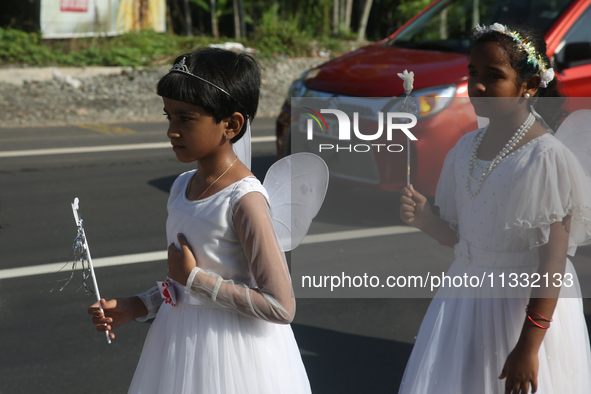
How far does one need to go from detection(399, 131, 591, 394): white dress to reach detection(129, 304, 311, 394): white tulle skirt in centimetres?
62

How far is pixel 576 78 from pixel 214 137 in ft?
15.0

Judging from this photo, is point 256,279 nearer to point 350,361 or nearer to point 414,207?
point 414,207

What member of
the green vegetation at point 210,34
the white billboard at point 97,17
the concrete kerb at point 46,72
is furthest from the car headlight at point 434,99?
the white billboard at point 97,17

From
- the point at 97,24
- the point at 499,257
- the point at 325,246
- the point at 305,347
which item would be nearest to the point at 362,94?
the point at 325,246

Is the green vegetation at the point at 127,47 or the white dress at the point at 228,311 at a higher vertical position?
the green vegetation at the point at 127,47

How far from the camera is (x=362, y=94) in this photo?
5.39 m

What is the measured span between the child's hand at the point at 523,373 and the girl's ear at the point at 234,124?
1.13 metres

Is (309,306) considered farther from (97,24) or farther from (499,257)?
(97,24)

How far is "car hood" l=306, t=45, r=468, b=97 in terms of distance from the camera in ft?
17.6

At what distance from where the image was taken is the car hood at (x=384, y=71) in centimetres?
537

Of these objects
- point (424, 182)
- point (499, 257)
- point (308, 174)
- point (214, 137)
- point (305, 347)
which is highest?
point (214, 137)

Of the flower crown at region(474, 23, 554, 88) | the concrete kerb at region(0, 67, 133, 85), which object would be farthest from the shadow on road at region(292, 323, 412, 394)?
the concrete kerb at region(0, 67, 133, 85)

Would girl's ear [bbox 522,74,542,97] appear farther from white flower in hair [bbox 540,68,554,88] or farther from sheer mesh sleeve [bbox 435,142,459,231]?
sheer mesh sleeve [bbox 435,142,459,231]

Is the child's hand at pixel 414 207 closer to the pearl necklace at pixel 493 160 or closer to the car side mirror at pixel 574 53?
the pearl necklace at pixel 493 160
